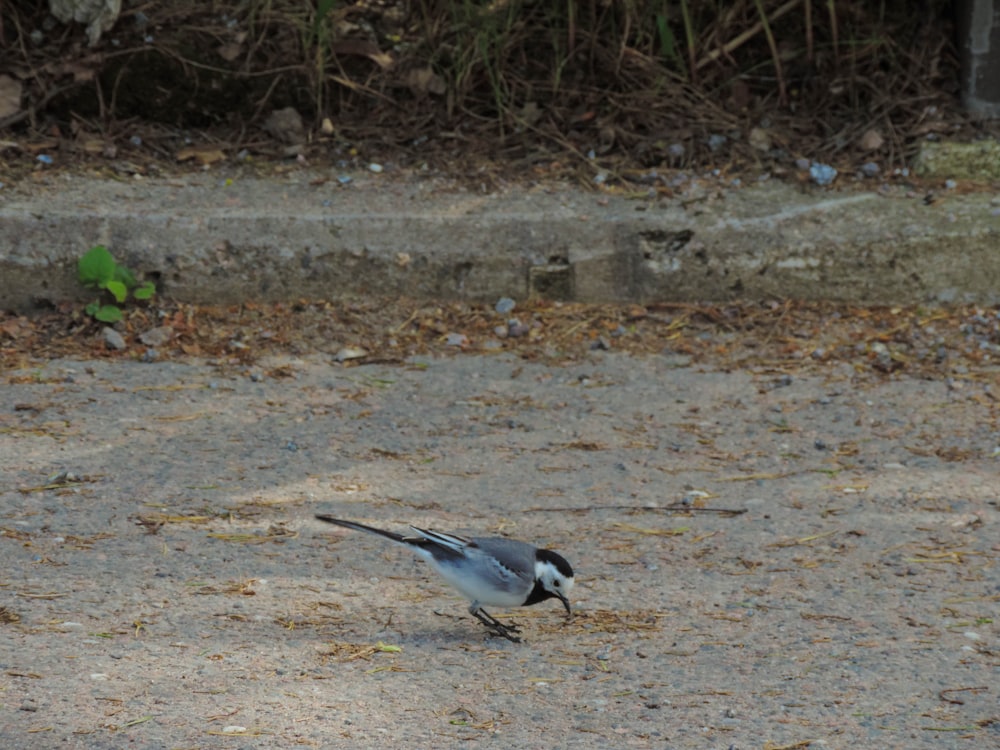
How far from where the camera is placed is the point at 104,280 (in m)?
5.51

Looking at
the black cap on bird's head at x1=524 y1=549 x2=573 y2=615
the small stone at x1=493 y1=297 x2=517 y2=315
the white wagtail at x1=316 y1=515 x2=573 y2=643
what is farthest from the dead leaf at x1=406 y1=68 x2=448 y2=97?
the black cap on bird's head at x1=524 y1=549 x2=573 y2=615

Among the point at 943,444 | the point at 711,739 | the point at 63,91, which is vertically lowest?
the point at 943,444

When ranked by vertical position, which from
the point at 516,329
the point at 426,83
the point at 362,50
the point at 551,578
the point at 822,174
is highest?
the point at 362,50

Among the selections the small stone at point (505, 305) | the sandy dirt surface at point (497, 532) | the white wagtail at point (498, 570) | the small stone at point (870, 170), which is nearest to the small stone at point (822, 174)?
the small stone at point (870, 170)

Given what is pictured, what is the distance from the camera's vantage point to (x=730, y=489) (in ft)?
14.3

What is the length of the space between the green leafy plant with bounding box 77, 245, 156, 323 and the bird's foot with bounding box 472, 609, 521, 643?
2.79 meters

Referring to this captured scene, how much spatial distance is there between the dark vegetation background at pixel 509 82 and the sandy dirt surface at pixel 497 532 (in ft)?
5.30

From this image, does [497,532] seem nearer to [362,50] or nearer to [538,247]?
[538,247]

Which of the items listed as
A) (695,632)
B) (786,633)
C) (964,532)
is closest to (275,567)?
(695,632)

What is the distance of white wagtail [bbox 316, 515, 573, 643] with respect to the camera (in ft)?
10.5

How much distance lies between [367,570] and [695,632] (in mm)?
974

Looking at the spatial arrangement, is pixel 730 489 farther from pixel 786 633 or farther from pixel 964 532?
pixel 786 633

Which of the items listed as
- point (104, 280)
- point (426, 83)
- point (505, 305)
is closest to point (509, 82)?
point (426, 83)

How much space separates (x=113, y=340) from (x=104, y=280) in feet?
0.99
